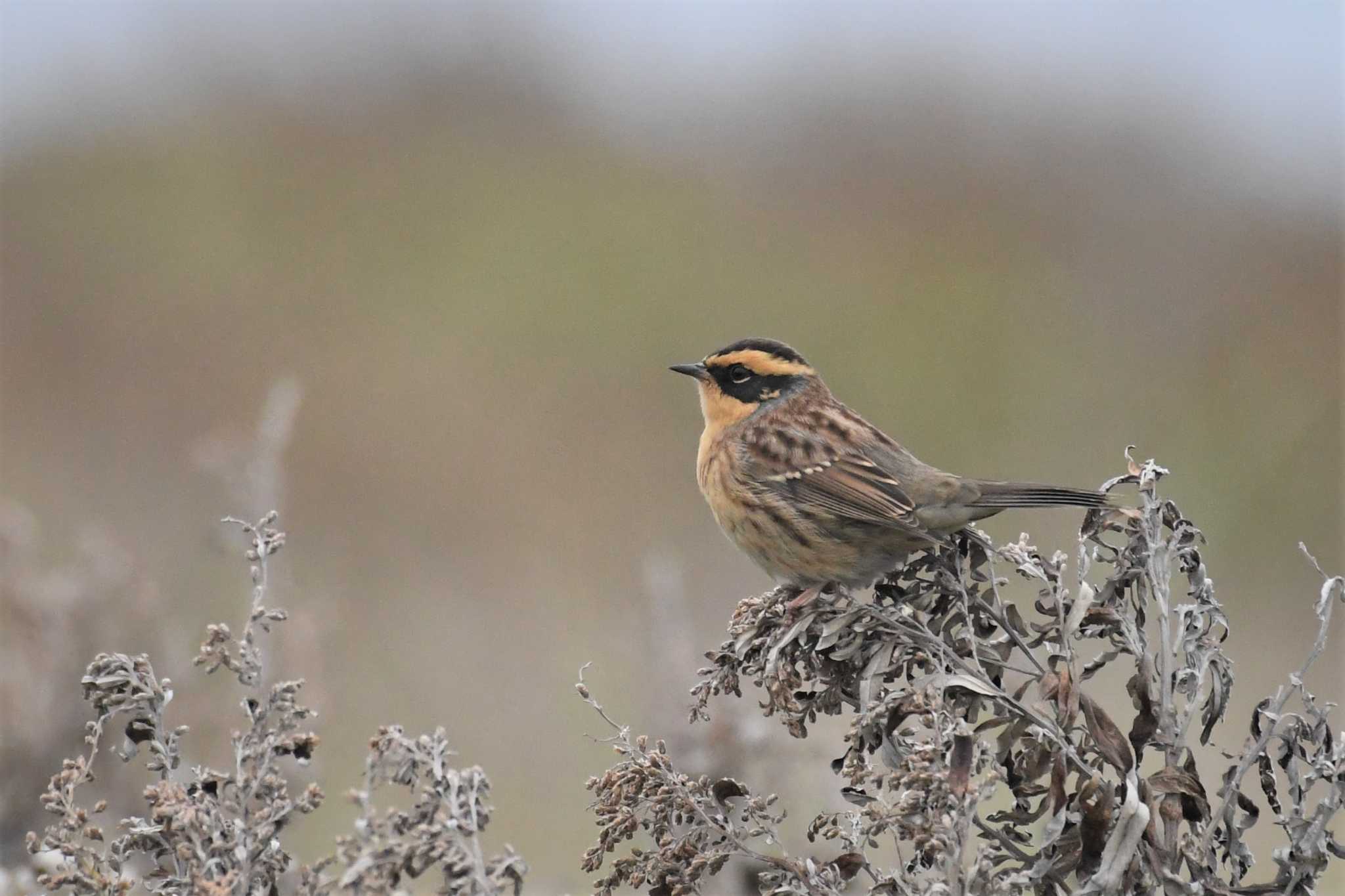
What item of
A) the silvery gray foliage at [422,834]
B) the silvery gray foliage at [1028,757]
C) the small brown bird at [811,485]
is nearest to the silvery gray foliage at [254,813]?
the silvery gray foliage at [422,834]

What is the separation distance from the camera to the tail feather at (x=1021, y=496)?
4762 mm

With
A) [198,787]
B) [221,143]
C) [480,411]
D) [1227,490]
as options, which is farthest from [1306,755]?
[221,143]

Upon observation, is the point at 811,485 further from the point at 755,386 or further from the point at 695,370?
the point at 695,370

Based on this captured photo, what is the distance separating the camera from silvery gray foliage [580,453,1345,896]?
2867 mm

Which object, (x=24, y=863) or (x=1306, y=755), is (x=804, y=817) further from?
(x=1306, y=755)

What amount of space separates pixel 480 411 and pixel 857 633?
12435mm

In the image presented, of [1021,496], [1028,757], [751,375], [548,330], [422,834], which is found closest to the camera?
[422,834]

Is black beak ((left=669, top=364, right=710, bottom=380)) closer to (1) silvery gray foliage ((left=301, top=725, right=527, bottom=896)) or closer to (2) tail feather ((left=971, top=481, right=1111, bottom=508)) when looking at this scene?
(2) tail feather ((left=971, top=481, right=1111, bottom=508))

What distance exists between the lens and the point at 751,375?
6.12m

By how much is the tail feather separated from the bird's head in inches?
50.9

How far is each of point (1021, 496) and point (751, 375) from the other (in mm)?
1517

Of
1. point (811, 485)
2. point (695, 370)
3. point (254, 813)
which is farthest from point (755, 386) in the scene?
point (254, 813)

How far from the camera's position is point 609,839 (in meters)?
3.12

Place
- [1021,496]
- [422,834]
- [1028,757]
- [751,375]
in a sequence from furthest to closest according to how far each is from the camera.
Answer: [751,375], [1021,496], [1028,757], [422,834]
